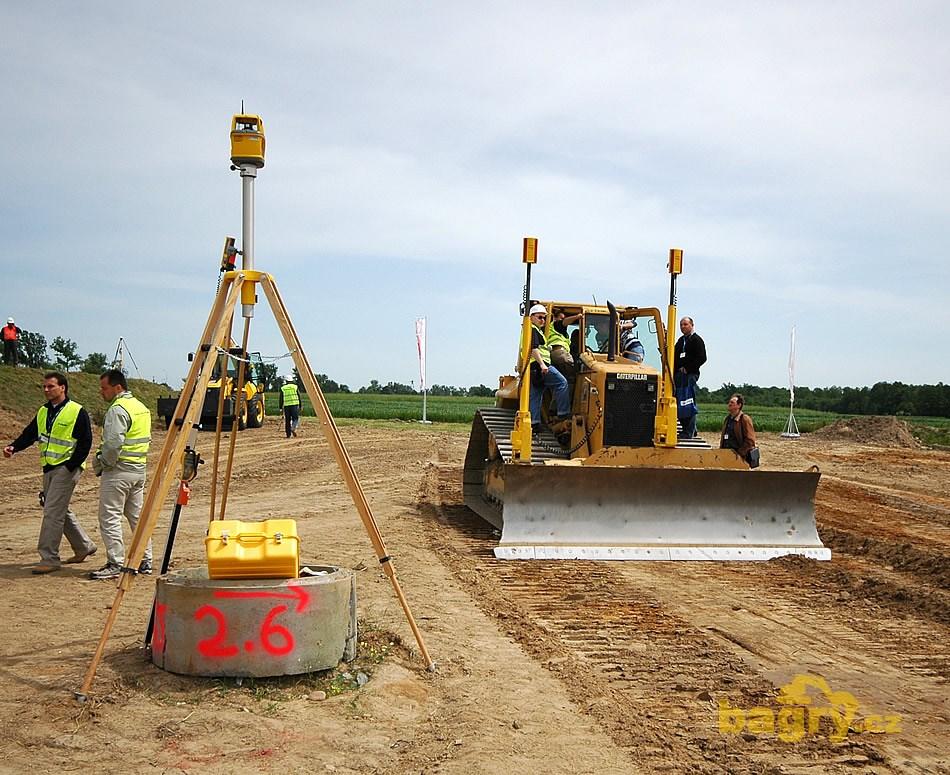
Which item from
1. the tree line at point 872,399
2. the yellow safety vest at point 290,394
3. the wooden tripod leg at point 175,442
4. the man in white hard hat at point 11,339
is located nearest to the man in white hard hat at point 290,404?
the yellow safety vest at point 290,394

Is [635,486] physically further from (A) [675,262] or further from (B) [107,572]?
(B) [107,572]

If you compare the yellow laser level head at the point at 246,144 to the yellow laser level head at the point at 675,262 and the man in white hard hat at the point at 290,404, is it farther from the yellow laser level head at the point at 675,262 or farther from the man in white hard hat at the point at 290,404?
the man in white hard hat at the point at 290,404

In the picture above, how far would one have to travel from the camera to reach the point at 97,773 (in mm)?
3957

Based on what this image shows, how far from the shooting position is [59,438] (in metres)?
8.16

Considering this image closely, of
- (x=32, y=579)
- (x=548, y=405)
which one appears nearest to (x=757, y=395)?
(x=548, y=405)

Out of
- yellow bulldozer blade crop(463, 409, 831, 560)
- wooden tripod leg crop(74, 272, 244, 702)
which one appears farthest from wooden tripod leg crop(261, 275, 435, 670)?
yellow bulldozer blade crop(463, 409, 831, 560)

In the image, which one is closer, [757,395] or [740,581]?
[740,581]

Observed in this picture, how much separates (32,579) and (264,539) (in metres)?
3.74

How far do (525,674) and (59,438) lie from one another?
4.79 m

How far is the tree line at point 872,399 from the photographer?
55.2 meters

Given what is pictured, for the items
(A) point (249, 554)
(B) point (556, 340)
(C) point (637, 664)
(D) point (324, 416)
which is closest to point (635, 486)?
(B) point (556, 340)

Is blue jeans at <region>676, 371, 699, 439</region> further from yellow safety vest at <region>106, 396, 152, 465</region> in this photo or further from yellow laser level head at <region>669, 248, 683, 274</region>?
yellow safety vest at <region>106, 396, 152, 465</region>

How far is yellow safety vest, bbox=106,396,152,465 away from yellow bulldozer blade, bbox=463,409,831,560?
3413 mm

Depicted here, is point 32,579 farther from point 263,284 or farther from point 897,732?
point 897,732
